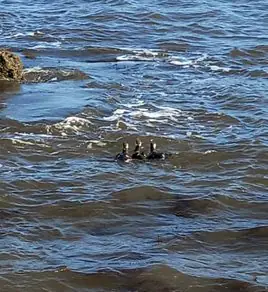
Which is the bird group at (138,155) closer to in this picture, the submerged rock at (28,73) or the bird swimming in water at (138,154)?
the bird swimming in water at (138,154)

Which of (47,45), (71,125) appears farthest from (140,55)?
(71,125)

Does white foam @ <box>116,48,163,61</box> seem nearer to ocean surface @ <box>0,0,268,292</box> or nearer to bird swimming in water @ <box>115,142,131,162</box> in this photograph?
ocean surface @ <box>0,0,268,292</box>

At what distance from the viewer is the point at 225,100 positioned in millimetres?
20203

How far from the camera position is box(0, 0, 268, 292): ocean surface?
11883mm

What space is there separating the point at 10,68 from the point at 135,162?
6.65 metres

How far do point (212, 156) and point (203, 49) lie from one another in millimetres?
9565

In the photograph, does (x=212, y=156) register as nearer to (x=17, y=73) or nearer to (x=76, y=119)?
(x=76, y=119)

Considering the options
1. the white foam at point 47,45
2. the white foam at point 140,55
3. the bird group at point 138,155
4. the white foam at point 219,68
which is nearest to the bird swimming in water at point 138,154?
the bird group at point 138,155

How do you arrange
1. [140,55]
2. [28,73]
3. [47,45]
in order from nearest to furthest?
[28,73] → [140,55] → [47,45]

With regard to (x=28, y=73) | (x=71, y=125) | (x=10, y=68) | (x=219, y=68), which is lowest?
(x=219, y=68)

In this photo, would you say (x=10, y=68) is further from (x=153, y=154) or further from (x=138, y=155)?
(x=153, y=154)

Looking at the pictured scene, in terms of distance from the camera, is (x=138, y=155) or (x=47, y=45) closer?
(x=138, y=155)

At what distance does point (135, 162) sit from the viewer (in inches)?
627

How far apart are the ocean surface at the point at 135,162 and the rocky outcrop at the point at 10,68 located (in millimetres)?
371
